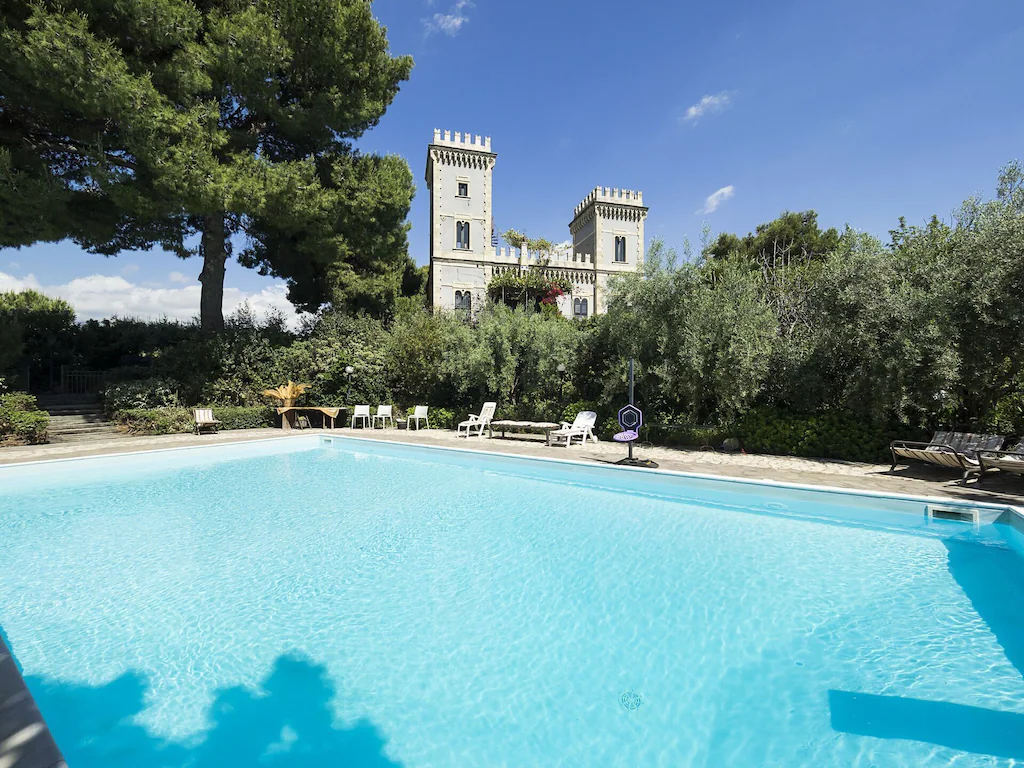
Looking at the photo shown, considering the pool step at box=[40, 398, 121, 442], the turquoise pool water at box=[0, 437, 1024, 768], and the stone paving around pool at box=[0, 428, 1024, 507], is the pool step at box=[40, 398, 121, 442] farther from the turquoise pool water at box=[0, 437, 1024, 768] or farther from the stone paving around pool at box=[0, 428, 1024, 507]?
the turquoise pool water at box=[0, 437, 1024, 768]

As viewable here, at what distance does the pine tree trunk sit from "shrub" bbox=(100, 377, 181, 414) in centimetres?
269

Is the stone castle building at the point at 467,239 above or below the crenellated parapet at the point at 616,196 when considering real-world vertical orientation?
below

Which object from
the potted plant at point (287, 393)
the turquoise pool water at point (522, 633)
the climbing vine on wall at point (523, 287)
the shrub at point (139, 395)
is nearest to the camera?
the turquoise pool water at point (522, 633)

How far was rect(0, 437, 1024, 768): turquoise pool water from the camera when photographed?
231cm

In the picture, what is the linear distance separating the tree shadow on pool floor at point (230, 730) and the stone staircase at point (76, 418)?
1201 cm

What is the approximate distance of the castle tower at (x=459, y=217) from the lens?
3122 cm

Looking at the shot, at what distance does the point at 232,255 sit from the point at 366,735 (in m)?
19.8

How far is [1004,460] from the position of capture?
231 inches

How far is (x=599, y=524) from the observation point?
18.4 ft

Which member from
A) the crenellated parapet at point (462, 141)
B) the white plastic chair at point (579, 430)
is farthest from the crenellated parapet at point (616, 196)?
the white plastic chair at point (579, 430)

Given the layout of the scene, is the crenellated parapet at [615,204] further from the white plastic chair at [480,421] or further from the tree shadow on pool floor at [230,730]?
the tree shadow on pool floor at [230,730]

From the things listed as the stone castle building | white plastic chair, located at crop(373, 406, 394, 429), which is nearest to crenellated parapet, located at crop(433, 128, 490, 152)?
the stone castle building

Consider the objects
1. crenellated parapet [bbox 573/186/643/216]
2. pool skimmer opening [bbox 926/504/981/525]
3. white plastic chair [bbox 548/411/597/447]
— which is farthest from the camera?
crenellated parapet [bbox 573/186/643/216]

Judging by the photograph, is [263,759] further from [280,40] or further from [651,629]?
[280,40]
